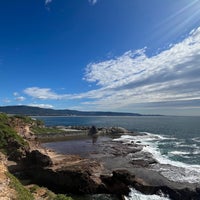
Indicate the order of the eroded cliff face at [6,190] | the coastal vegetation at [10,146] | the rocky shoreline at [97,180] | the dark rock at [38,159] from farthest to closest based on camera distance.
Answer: the coastal vegetation at [10,146] < the dark rock at [38,159] < the rocky shoreline at [97,180] < the eroded cliff face at [6,190]

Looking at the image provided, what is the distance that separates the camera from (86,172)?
1554 inches

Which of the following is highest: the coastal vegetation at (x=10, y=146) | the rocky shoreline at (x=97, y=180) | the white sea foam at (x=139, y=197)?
the coastal vegetation at (x=10, y=146)

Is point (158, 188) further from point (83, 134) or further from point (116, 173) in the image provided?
point (83, 134)

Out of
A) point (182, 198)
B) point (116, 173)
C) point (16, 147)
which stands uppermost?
point (16, 147)

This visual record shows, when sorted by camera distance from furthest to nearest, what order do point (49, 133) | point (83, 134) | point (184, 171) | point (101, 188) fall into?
point (83, 134)
point (49, 133)
point (184, 171)
point (101, 188)

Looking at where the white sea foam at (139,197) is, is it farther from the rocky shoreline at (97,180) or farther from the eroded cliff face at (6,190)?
the eroded cliff face at (6,190)

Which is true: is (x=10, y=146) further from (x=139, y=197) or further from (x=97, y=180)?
(x=139, y=197)

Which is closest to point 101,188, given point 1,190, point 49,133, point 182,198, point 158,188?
point 158,188

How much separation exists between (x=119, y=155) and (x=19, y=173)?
27514mm

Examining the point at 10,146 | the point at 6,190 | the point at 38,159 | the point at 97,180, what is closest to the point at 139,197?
the point at 97,180

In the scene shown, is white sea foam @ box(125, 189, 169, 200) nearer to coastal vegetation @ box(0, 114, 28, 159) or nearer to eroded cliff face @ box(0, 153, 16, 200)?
eroded cliff face @ box(0, 153, 16, 200)

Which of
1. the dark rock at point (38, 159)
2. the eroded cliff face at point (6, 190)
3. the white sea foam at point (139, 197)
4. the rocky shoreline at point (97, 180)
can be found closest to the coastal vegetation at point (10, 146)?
the rocky shoreline at point (97, 180)

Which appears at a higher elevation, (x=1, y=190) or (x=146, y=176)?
(x=1, y=190)

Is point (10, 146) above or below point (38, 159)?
above
